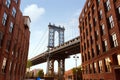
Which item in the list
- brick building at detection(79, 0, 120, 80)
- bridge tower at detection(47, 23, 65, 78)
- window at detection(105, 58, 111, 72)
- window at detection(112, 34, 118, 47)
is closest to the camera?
brick building at detection(79, 0, 120, 80)

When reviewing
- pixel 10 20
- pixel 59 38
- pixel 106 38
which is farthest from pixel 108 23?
pixel 59 38

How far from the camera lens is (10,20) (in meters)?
25.3

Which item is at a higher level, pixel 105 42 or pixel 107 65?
pixel 105 42

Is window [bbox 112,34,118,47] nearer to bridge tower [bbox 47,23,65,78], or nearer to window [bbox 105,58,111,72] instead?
window [bbox 105,58,111,72]

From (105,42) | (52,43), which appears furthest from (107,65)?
(52,43)

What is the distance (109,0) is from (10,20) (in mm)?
18240

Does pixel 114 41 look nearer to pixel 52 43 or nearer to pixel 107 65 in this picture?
pixel 107 65

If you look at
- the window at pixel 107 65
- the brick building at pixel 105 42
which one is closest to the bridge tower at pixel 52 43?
the brick building at pixel 105 42

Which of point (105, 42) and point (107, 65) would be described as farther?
point (105, 42)

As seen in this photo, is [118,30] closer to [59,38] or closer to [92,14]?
[92,14]

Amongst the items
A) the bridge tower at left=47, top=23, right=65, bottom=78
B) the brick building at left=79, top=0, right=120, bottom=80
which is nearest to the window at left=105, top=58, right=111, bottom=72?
the brick building at left=79, top=0, right=120, bottom=80

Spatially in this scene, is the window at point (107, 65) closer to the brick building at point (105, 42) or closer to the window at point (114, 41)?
the brick building at point (105, 42)

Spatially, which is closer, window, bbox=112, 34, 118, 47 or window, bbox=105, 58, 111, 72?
window, bbox=112, 34, 118, 47

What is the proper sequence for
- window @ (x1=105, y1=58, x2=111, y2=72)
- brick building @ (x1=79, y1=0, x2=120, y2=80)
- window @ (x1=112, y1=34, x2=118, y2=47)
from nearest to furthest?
brick building @ (x1=79, y1=0, x2=120, y2=80), window @ (x1=112, y1=34, x2=118, y2=47), window @ (x1=105, y1=58, x2=111, y2=72)
